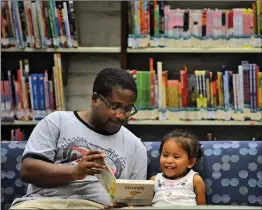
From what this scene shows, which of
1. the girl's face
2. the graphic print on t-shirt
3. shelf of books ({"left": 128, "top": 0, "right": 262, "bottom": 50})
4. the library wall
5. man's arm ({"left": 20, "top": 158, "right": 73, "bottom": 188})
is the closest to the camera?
man's arm ({"left": 20, "top": 158, "right": 73, "bottom": 188})

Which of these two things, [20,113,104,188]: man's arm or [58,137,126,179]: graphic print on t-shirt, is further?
[58,137,126,179]: graphic print on t-shirt

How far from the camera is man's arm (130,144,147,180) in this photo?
2.20 meters

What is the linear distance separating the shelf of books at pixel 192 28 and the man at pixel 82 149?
119 centimetres

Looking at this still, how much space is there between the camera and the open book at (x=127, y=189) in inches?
73.2

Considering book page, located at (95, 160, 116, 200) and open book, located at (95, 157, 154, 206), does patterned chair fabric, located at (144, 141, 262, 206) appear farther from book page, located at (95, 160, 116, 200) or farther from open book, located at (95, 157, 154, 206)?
book page, located at (95, 160, 116, 200)

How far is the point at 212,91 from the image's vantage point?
3.34 metres

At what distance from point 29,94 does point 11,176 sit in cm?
113

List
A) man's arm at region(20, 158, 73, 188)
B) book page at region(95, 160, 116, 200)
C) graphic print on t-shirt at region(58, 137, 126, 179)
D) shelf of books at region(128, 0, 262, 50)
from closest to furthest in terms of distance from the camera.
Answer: book page at region(95, 160, 116, 200), man's arm at region(20, 158, 73, 188), graphic print on t-shirt at region(58, 137, 126, 179), shelf of books at region(128, 0, 262, 50)

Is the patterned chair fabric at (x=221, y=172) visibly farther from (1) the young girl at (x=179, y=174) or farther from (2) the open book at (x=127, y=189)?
(2) the open book at (x=127, y=189)

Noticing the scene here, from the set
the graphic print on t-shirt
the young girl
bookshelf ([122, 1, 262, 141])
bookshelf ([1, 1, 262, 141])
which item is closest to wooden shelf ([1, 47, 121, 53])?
bookshelf ([1, 1, 262, 141])

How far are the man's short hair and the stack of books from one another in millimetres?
1253

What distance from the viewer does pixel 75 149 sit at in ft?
6.85

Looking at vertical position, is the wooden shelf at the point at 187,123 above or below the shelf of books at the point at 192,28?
below

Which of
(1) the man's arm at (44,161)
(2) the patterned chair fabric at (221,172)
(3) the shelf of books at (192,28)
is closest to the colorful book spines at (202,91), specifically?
(3) the shelf of books at (192,28)
